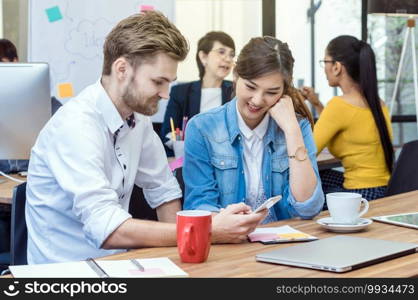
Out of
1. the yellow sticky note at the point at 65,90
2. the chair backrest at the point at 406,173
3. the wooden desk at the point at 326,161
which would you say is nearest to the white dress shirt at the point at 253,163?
the chair backrest at the point at 406,173

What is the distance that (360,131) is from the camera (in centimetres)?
344

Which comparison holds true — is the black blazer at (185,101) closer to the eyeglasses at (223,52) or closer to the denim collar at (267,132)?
the eyeglasses at (223,52)

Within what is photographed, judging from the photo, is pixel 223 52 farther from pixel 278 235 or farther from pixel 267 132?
pixel 278 235

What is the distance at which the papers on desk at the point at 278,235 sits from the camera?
1.77 m

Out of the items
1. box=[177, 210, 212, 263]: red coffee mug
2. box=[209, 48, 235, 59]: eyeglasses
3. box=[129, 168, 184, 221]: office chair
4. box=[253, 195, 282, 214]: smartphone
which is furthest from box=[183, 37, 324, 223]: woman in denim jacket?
box=[209, 48, 235, 59]: eyeglasses

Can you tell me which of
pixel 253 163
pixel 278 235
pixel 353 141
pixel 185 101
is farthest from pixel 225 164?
pixel 185 101

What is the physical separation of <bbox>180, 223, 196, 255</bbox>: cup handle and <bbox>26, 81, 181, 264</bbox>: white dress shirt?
228mm

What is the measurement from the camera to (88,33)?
4.92 m

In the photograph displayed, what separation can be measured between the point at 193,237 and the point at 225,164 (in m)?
0.72

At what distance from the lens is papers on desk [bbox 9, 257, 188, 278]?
4.66 ft

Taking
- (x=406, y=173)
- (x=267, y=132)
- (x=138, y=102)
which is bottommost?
(x=406, y=173)

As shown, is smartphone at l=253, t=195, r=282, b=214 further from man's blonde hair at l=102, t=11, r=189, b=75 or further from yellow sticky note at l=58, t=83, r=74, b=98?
yellow sticky note at l=58, t=83, r=74, b=98

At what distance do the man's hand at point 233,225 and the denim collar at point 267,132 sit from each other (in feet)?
1.77

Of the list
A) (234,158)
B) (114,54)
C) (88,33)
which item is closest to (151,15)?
(114,54)
